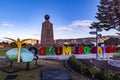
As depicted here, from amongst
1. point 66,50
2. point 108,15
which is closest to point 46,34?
point 66,50

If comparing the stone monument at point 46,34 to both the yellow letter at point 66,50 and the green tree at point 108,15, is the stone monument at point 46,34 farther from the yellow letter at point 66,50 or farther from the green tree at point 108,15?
the green tree at point 108,15

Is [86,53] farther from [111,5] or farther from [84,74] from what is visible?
[111,5]

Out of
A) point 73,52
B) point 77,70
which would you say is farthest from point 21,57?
point 73,52

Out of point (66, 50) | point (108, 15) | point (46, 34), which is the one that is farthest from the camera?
point (108, 15)

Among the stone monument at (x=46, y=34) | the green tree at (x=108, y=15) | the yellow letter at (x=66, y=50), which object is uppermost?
the green tree at (x=108, y=15)

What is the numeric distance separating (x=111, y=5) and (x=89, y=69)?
32.9 meters

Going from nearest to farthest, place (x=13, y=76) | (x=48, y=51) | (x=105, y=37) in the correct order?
(x=13, y=76)
(x=48, y=51)
(x=105, y=37)

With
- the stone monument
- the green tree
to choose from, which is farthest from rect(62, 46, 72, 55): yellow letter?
the green tree

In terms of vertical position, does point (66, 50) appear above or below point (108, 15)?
below

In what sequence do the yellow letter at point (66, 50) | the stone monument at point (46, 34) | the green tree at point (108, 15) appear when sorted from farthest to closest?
the green tree at point (108, 15)
the stone monument at point (46, 34)
the yellow letter at point (66, 50)

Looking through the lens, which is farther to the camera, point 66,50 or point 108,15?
point 108,15

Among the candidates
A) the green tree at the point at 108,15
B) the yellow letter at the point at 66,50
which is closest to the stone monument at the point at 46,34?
the yellow letter at the point at 66,50

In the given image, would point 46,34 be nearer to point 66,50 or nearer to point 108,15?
point 66,50

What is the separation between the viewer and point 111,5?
41.8m
